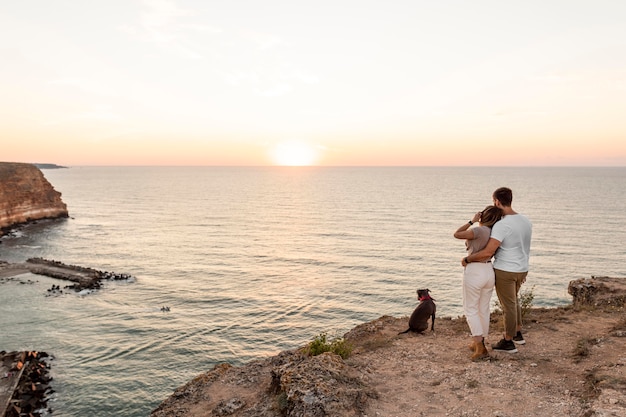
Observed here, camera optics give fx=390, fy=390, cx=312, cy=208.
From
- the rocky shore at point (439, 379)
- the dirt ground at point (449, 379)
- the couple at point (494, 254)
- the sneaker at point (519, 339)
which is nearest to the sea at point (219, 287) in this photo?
the rocky shore at point (439, 379)

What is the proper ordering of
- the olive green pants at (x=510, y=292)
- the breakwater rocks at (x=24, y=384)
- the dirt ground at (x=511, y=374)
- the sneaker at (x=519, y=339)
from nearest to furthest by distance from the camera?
the dirt ground at (x=511, y=374) < the olive green pants at (x=510, y=292) < the sneaker at (x=519, y=339) < the breakwater rocks at (x=24, y=384)

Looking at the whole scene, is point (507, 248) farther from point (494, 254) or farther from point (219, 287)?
point (219, 287)

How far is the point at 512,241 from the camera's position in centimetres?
848

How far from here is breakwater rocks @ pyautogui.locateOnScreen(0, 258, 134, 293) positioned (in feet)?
128

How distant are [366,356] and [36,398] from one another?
19657mm

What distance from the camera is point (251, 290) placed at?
37500 mm

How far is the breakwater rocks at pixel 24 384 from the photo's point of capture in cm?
1934

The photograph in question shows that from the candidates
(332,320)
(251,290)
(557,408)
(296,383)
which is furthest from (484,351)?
(251,290)

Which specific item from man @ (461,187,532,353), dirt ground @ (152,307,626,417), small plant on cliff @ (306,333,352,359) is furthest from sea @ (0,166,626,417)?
man @ (461,187,532,353)

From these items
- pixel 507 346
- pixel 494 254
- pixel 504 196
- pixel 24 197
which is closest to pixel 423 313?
pixel 507 346

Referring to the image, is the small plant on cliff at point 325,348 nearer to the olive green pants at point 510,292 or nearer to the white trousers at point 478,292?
the white trousers at point 478,292

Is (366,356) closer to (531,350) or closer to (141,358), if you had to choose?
(531,350)

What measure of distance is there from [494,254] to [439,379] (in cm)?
308

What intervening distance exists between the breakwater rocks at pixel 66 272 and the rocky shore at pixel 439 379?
34.0 m
